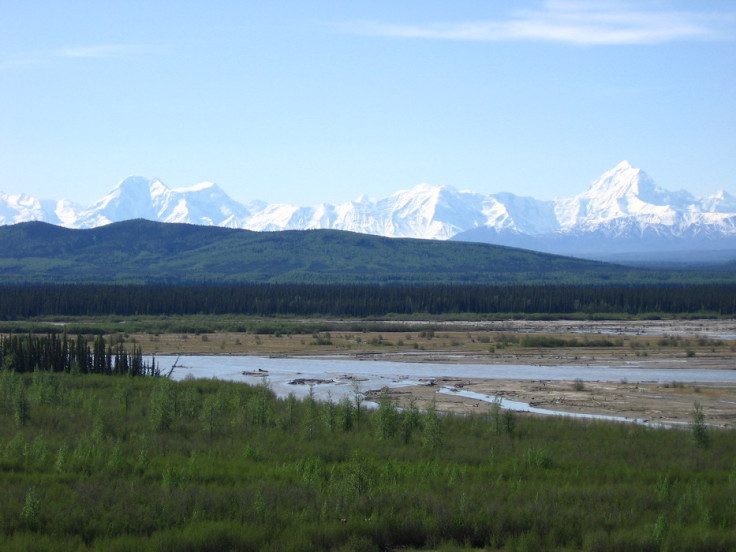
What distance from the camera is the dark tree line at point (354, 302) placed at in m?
142

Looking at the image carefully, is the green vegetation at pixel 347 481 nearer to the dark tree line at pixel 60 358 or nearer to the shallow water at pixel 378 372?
the shallow water at pixel 378 372

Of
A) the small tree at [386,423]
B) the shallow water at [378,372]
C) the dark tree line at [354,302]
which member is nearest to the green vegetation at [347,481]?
the small tree at [386,423]

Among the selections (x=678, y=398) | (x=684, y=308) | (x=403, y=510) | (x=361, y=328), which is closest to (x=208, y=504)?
(x=403, y=510)

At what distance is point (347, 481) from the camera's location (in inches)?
933

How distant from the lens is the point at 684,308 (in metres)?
146

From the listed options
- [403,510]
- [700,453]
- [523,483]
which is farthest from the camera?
[700,453]

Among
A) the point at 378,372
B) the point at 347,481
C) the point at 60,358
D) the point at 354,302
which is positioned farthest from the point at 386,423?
the point at 354,302

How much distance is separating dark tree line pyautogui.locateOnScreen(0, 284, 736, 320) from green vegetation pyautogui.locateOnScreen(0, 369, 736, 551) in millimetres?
106975

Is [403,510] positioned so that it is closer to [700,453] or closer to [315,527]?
[315,527]

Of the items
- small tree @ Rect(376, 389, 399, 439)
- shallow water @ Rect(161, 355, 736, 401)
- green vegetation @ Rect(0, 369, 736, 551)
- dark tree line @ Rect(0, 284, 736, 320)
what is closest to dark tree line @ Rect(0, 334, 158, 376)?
shallow water @ Rect(161, 355, 736, 401)

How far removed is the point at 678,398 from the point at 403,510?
105 ft

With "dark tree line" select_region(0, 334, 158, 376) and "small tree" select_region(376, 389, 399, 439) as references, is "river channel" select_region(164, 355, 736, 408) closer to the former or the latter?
"dark tree line" select_region(0, 334, 158, 376)

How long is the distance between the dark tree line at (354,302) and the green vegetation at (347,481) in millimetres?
106975

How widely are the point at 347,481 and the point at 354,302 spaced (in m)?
127
